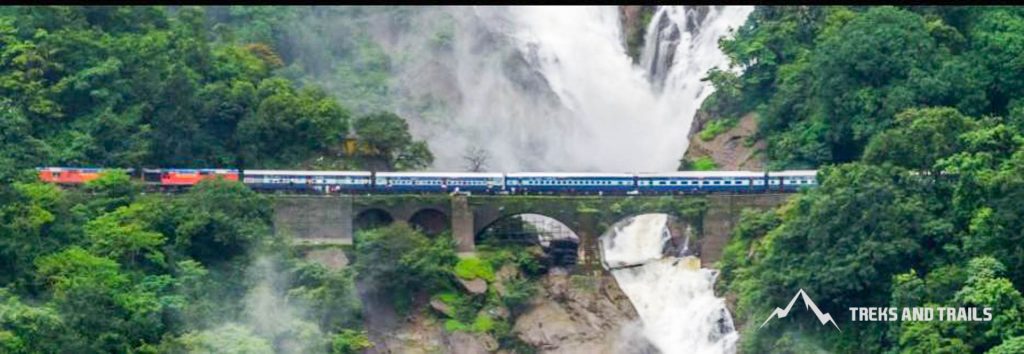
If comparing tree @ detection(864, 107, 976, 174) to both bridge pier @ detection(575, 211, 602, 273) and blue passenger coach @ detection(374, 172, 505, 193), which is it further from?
blue passenger coach @ detection(374, 172, 505, 193)

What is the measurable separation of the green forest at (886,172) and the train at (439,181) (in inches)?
63.3

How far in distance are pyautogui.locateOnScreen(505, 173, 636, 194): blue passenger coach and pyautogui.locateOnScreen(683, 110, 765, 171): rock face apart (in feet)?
9.91

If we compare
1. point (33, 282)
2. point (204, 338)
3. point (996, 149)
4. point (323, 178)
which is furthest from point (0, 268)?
point (996, 149)

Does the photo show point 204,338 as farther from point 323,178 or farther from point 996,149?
point 996,149

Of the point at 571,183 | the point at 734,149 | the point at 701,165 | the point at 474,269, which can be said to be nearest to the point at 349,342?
the point at 474,269

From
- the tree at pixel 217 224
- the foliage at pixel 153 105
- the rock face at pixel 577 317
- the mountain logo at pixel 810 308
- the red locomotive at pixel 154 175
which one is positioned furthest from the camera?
the foliage at pixel 153 105

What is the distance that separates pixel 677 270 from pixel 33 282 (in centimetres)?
1434

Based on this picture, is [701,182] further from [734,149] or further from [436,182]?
[436,182]

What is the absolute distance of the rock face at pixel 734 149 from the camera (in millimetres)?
50562

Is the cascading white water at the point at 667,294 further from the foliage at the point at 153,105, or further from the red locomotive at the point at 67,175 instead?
the red locomotive at the point at 67,175

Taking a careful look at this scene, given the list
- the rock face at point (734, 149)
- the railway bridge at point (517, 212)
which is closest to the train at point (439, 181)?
the railway bridge at point (517, 212)

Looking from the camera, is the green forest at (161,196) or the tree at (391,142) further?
the tree at (391,142)

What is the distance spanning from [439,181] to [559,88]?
10447mm

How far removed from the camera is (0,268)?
43.2 m
